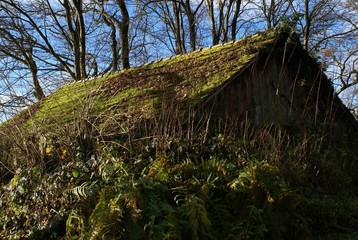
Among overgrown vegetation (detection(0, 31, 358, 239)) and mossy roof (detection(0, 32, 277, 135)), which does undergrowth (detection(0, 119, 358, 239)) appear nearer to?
overgrown vegetation (detection(0, 31, 358, 239))

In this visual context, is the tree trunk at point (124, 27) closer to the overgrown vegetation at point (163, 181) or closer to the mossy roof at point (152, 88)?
the mossy roof at point (152, 88)

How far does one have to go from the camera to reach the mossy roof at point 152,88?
8.23m

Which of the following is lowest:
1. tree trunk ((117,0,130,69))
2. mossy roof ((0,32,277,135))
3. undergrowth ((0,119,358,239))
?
undergrowth ((0,119,358,239))

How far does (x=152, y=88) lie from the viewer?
10719 millimetres

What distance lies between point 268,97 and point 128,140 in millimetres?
5220

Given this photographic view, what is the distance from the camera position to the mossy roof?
27.0 ft

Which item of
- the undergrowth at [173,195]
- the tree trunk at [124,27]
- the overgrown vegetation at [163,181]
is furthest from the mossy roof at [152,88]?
the tree trunk at [124,27]

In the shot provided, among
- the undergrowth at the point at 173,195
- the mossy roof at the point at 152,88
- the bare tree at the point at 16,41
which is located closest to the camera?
the undergrowth at the point at 173,195

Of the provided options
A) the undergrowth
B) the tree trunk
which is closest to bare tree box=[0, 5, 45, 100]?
the tree trunk

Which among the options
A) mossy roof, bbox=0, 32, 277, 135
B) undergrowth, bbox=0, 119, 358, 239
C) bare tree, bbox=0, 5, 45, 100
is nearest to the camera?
undergrowth, bbox=0, 119, 358, 239

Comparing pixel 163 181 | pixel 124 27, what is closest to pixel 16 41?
pixel 124 27

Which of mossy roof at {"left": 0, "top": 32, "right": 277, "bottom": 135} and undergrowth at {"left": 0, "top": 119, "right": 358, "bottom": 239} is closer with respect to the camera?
undergrowth at {"left": 0, "top": 119, "right": 358, "bottom": 239}

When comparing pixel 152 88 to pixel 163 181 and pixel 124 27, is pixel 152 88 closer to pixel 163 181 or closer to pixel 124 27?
pixel 163 181

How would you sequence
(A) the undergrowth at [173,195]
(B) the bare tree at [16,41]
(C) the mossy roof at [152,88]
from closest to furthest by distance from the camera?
(A) the undergrowth at [173,195]
(C) the mossy roof at [152,88]
(B) the bare tree at [16,41]
